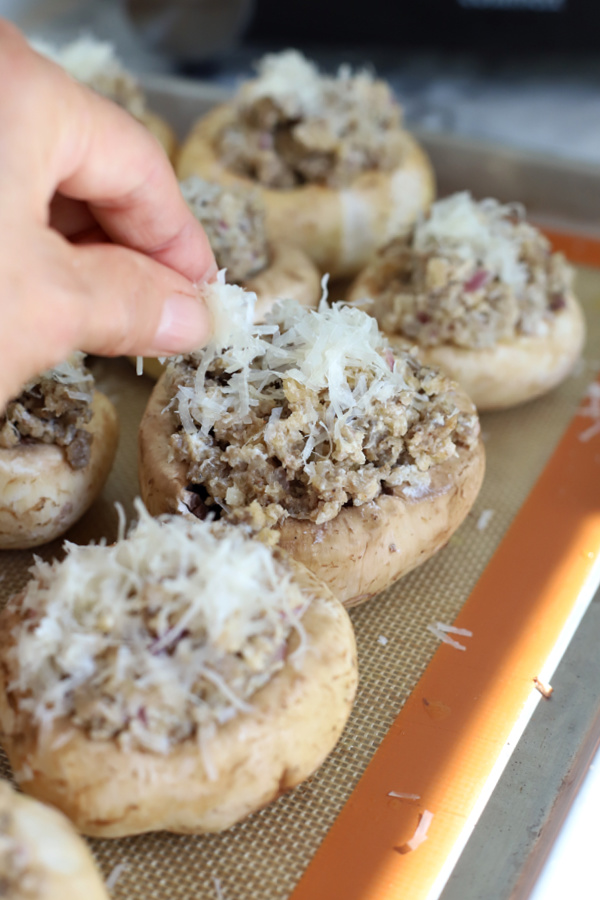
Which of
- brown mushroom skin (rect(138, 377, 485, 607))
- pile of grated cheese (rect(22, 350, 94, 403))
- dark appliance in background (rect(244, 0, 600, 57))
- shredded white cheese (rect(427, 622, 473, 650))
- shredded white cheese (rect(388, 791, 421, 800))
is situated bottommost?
shredded white cheese (rect(388, 791, 421, 800))

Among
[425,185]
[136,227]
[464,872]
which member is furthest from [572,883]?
[425,185]

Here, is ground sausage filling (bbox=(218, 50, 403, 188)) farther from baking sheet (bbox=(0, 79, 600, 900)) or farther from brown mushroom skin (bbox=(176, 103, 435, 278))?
baking sheet (bbox=(0, 79, 600, 900))

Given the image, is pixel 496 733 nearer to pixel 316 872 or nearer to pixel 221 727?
pixel 316 872

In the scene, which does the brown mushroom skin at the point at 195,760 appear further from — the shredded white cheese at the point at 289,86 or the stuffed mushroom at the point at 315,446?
the shredded white cheese at the point at 289,86

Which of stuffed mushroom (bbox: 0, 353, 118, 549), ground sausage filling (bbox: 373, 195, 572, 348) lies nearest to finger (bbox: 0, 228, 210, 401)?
stuffed mushroom (bbox: 0, 353, 118, 549)

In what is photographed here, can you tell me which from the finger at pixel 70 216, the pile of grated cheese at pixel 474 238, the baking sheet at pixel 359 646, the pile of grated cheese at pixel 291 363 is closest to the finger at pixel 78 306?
the pile of grated cheese at pixel 291 363

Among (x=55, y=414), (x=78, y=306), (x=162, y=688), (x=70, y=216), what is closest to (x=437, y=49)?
(x=70, y=216)
